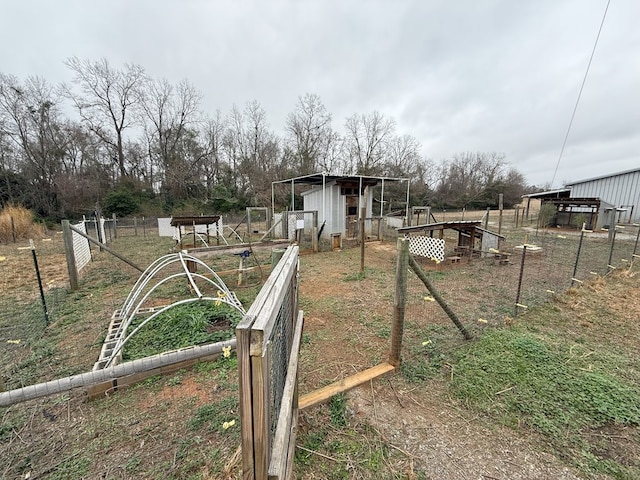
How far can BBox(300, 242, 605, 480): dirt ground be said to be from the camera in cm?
175

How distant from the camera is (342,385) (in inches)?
97.3

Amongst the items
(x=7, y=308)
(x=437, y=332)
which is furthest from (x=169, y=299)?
(x=437, y=332)

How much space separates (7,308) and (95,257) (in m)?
4.97

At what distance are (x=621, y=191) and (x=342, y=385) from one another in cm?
2210

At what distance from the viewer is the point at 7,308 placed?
436cm

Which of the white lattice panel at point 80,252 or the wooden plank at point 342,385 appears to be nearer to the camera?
the wooden plank at point 342,385

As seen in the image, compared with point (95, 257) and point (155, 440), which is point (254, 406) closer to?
point (155, 440)

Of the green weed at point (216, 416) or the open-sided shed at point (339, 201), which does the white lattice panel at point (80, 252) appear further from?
the open-sided shed at point (339, 201)

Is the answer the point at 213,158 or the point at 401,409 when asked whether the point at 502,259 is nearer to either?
the point at 401,409

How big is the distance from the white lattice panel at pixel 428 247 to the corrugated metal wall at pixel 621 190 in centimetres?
1573

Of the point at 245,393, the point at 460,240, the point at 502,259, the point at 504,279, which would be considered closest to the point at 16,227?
the point at 245,393

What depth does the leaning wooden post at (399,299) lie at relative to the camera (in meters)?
2.56

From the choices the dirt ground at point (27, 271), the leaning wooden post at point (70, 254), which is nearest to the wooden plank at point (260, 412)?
the dirt ground at point (27, 271)

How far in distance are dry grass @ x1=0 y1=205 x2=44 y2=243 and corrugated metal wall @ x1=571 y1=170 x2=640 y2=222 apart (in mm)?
31923
